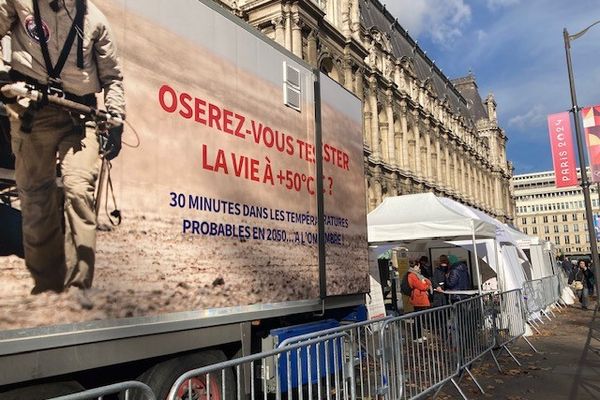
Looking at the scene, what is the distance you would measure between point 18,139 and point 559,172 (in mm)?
18349

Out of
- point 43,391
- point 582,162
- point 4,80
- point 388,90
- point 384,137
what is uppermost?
point 388,90

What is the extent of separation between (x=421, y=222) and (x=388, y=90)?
1413 inches

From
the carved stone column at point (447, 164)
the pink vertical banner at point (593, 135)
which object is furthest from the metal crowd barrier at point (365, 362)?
the carved stone column at point (447, 164)

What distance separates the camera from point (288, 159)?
6.00 metres

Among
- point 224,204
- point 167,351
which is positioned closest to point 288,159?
point 224,204

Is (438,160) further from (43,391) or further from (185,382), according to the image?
(43,391)

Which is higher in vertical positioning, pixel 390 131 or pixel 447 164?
pixel 447 164

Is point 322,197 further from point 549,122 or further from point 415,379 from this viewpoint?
point 549,122

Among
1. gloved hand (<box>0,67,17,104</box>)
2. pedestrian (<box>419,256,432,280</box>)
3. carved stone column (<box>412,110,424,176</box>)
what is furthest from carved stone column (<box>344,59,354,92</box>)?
gloved hand (<box>0,67,17,104</box>)

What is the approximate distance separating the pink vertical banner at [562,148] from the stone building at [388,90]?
15085mm

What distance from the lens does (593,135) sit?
642 inches

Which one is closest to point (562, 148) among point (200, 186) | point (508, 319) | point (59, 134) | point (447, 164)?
point (508, 319)

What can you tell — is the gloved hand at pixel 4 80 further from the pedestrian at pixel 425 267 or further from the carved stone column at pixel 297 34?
the carved stone column at pixel 297 34

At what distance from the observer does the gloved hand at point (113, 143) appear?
3.76 m
